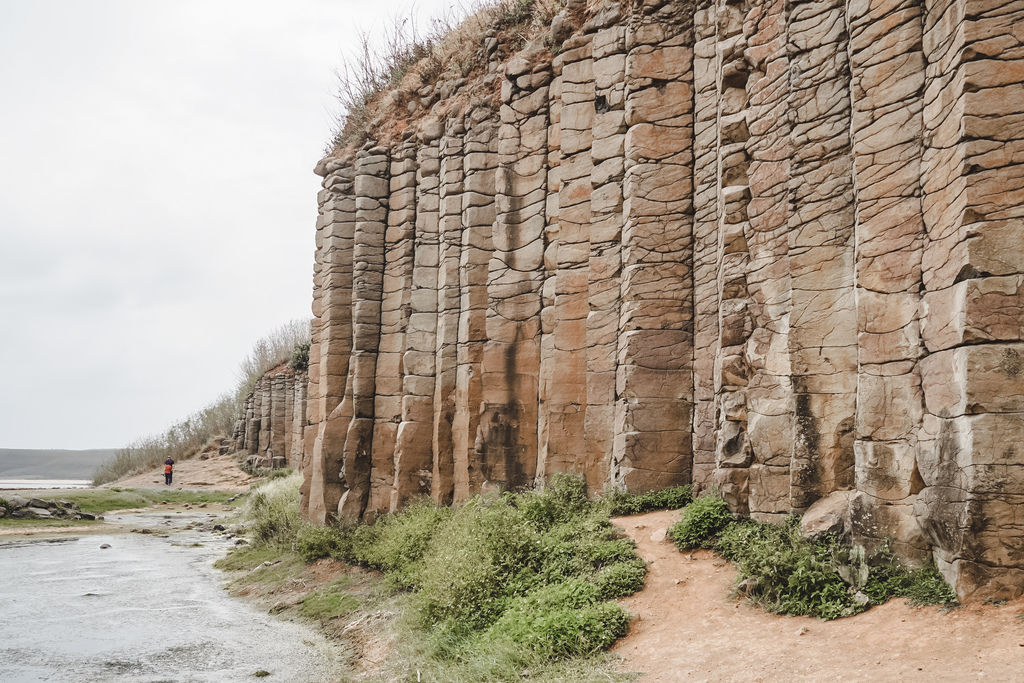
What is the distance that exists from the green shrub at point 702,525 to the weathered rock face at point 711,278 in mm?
226

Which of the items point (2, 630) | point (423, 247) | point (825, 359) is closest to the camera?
point (825, 359)

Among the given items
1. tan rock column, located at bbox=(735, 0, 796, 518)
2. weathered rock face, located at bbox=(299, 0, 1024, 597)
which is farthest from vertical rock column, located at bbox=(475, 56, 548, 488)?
tan rock column, located at bbox=(735, 0, 796, 518)

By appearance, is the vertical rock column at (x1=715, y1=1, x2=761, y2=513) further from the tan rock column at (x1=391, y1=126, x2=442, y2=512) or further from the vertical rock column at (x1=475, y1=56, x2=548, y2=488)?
the tan rock column at (x1=391, y1=126, x2=442, y2=512)

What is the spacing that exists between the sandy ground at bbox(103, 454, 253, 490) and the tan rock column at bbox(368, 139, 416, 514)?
2528 cm

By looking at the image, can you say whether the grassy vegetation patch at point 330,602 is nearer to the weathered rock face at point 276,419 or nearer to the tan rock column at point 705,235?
the tan rock column at point 705,235

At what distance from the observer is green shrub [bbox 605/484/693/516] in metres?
10.4

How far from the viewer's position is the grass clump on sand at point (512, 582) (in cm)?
757

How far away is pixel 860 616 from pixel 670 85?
809 cm

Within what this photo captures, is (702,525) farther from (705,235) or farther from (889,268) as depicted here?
(705,235)

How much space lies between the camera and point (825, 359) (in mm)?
8148

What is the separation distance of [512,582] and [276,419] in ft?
114

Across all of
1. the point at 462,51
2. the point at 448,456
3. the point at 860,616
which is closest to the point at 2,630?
the point at 448,456

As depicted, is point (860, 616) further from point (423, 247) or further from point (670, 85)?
point (423, 247)

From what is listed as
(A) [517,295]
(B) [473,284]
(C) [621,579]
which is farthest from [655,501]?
(B) [473,284]
